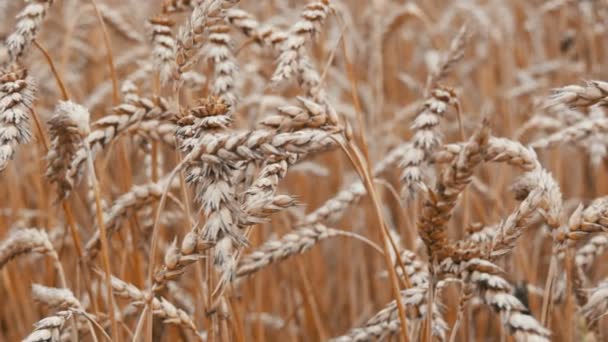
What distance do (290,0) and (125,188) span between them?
2682mm

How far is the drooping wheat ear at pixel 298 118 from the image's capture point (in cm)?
102

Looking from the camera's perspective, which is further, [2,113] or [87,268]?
[87,268]

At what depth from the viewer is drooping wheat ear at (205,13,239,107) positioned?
1.48 metres

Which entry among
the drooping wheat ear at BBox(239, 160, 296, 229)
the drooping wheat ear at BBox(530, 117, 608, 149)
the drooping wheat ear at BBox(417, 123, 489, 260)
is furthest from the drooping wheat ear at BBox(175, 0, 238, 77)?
the drooping wheat ear at BBox(530, 117, 608, 149)

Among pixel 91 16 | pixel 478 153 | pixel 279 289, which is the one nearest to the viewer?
pixel 478 153

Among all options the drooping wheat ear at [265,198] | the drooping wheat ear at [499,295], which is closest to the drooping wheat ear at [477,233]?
the drooping wheat ear at [499,295]

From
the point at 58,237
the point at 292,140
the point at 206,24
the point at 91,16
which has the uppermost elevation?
the point at 91,16

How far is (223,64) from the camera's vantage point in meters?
1.51

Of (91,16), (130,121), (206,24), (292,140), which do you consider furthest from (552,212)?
(91,16)

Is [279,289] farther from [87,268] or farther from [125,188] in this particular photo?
[87,268]

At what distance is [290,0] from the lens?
4219 mm

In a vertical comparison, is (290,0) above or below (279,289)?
above

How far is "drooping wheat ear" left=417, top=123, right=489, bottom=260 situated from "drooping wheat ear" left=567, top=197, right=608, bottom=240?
0.23 metres

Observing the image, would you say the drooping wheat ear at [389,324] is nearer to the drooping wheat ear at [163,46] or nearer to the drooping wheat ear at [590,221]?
the drooping wheat ear at [590,221]
